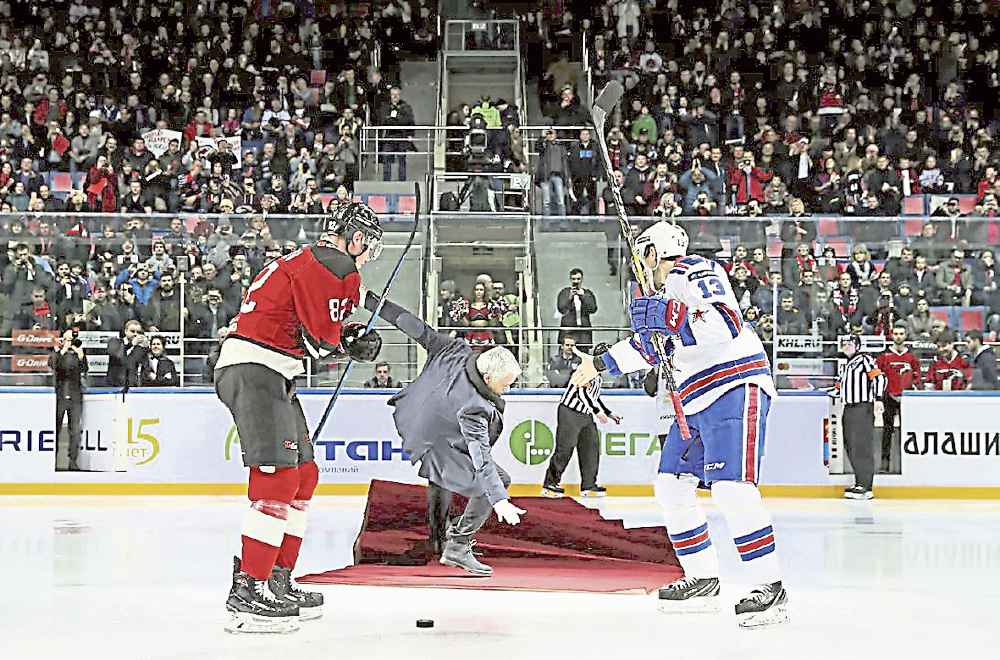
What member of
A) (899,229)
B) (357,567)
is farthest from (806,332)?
(357,567)

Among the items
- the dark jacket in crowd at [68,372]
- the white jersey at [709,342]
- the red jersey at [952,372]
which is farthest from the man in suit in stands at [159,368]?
the white jersey at [709,342]

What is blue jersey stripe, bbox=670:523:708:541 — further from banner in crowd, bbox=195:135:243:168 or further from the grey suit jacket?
banner in crowd, bbox=195:135:243:168

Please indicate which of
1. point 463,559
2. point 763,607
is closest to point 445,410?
point 463,559

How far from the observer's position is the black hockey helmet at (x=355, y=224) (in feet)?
18.1

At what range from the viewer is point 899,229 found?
12.1 m

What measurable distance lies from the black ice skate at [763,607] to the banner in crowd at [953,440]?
734 cm

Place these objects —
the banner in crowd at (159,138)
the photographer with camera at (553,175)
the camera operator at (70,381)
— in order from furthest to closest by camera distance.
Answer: the banner in crowd at (159,138) < the photographer with camera at (553,175) < the camera operator at (70,381)

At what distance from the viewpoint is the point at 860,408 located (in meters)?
12.3

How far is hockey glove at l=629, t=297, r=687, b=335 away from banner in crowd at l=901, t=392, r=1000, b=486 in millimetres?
Answer: 7424

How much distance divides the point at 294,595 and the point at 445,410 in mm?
1402

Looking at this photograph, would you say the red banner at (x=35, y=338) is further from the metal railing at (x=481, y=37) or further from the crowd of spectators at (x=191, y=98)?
the metal railing at (x=481, y=37)

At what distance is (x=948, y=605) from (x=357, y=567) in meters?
2.80

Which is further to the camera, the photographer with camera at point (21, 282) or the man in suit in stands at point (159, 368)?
the man in suit in stands at point (159, 368)

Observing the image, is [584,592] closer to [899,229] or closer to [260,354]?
[260,354]
